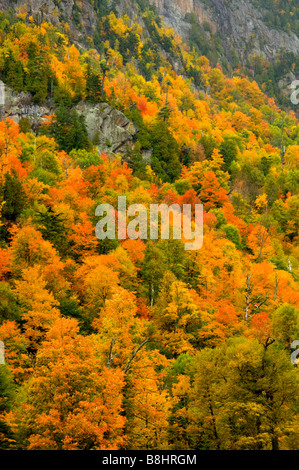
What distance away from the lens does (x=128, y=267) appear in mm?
46656

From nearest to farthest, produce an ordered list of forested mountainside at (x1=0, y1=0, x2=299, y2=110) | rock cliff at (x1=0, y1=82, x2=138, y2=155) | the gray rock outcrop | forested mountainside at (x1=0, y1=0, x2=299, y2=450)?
forested mountainside at (x1=0, y1=0, x2=299, y2=450)
rock cliff at (x1=0, y1=82, x2=138, y2=155)
the gray rock outcrop
forested mountainside at (x1=0, y1=0, x2=299, y2=110)

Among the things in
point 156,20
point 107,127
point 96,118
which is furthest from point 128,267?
point 156,20

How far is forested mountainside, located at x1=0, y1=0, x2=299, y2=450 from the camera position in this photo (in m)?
23.2

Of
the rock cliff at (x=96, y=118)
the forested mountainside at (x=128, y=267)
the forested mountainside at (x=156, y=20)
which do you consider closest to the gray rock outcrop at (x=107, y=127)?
the rock cliff at (x=96, y=118)

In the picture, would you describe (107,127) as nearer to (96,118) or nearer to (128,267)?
(96,118)

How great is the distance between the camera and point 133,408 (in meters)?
25.7

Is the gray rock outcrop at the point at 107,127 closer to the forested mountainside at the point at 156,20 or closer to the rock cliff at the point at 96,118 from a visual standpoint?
the rock cliff at the point at 96,118

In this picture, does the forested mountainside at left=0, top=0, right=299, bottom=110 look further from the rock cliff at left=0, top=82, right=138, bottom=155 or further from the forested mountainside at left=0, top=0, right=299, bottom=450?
the rock cliff at left=0, top=82, right=138, bottom=155

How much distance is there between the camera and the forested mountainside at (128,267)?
23234 millimetres

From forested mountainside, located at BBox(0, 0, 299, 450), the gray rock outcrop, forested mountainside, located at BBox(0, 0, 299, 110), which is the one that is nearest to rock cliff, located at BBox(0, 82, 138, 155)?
the gray rock outcrop

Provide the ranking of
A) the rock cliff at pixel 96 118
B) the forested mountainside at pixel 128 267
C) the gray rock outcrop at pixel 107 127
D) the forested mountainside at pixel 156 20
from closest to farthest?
the forested mountainside at pixel 128 267 < the rock cliff at pixel 96 118 < the gray rock outcrop at pixel 107 127 < the forested mountainside at pixel 156 20

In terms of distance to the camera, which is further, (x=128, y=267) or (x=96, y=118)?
(x=96, y=118)

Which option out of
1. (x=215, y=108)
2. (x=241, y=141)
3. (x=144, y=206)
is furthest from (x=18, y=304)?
(x=215, y=108)

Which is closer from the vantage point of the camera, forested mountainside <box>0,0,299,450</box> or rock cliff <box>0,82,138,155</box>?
forested mountainside <box>0,0,299,450</box>
